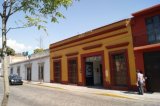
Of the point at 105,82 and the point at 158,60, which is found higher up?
the point at 158,60

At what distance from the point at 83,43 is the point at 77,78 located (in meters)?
4.38

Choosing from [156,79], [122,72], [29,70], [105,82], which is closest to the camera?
[156,79]

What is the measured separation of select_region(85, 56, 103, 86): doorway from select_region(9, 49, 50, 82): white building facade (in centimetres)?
1008

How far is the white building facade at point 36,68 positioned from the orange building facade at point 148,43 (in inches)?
721

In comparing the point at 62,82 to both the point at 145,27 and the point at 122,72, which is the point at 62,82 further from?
the point at 145,27

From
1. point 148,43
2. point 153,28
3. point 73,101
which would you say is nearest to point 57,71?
point 73,101

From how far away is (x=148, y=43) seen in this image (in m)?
16.0

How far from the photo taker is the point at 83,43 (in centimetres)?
2334

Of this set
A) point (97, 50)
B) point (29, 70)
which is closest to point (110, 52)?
point (97, 50)

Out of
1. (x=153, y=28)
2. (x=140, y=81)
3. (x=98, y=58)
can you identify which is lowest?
(x=140, y=81)

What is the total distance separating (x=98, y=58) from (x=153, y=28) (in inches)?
327

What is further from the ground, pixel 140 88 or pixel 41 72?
pixel 41 72

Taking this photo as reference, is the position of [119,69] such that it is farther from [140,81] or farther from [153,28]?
[153,28]

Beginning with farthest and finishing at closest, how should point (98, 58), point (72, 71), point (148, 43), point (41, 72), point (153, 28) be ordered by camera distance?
point (41, 72) < point (72, 71) < point (98, 58) < point (148, 43) < point (153, 28)
